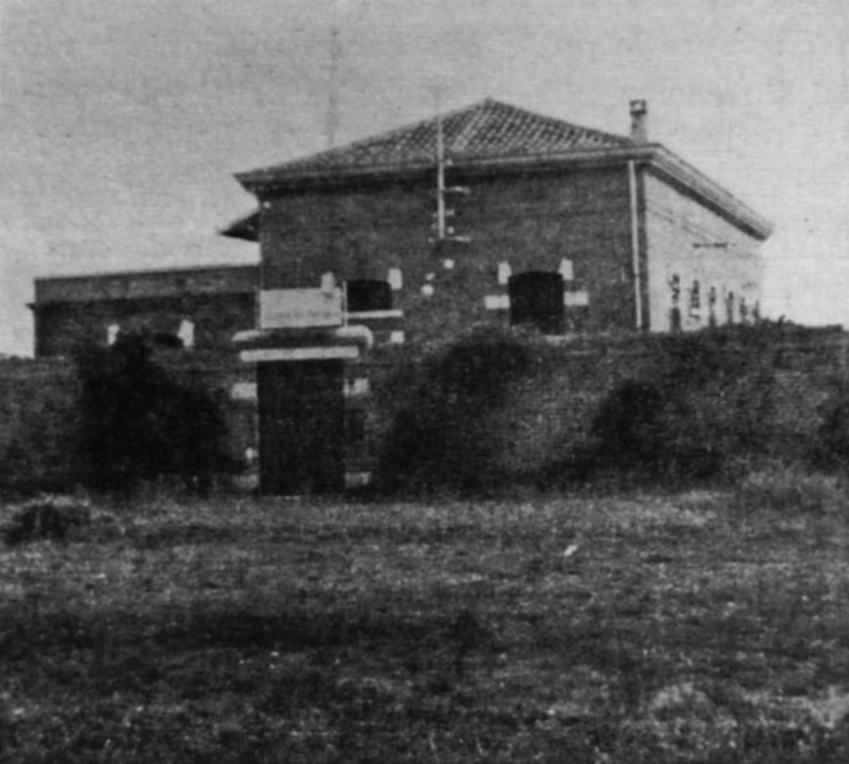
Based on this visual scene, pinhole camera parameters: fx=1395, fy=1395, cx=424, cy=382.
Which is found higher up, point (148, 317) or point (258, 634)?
point (148, 317)

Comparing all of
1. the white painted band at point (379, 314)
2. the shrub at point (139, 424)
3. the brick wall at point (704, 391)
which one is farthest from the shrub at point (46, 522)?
the white painted band at point (379, 314)

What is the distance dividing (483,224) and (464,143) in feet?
5.69

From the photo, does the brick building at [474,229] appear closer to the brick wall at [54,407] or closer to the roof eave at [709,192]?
the roof eave at [709,192]

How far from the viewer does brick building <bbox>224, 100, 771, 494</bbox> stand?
27.2 metres

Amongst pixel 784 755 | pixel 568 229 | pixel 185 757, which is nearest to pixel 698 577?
pixel 784 755

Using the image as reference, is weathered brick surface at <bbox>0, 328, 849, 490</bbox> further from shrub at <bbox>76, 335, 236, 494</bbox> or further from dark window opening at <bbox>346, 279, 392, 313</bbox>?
dark window opening at <bbox>346, 279, 392, 313</bbox>

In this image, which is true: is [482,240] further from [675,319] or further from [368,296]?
[675,319]

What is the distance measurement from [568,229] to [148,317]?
469 inches

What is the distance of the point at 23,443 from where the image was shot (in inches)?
921

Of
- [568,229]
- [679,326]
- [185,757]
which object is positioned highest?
[568,229]

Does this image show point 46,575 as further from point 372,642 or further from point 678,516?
point 678,516

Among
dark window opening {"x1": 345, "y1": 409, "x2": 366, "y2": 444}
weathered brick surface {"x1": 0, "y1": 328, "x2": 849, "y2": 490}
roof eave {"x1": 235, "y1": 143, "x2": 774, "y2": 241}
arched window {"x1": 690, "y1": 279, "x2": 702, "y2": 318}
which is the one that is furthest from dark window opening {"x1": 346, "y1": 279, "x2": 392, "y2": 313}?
arched window {"x1": 690, "y1": 279, "x2": 702, "y2": 318}

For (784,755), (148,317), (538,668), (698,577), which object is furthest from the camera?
(148,317)

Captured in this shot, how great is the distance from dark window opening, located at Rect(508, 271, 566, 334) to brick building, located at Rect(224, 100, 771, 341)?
3cm
